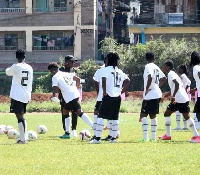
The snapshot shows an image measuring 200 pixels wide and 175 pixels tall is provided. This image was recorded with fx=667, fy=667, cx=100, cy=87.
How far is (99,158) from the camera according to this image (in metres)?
12.5

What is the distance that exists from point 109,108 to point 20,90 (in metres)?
2.21

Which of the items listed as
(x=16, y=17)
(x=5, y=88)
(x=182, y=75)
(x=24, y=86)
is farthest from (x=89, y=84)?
(x=24, y=86)

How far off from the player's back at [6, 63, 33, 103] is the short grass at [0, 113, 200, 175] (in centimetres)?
116

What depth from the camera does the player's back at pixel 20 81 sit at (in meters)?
16.1

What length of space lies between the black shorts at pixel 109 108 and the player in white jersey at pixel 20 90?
1867 millimetres

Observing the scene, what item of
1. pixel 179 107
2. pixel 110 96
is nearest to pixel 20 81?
pixel 110 96

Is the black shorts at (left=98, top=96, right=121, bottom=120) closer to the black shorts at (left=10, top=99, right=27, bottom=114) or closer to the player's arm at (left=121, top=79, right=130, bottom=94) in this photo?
the player's arm at (left=121, top=79, right=130, bottom=94)

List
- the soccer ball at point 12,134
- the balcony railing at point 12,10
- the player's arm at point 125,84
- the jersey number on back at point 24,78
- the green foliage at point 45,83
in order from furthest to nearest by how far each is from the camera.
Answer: the balcony railing at point 12,10
the green foliage at point 45,83
the soccer ball at point 12,134
the player's arm at point 125,84
the jersey number on back at point 24,78

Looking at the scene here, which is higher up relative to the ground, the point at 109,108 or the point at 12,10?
the point at 12,10

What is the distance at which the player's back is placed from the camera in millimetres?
16141

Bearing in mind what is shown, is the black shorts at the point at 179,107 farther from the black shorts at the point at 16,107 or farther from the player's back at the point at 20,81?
the black shorts at the point at 16,107

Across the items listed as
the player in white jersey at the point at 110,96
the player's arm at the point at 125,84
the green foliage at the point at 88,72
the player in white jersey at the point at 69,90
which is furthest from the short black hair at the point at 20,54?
the green foliage at the point at 88,72

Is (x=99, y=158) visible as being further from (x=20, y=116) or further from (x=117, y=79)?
(x=20, y=116)

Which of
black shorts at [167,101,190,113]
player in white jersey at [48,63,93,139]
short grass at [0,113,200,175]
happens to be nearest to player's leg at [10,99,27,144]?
short grass at [0,113,200,175]
